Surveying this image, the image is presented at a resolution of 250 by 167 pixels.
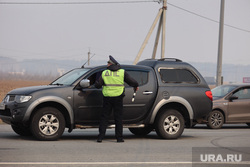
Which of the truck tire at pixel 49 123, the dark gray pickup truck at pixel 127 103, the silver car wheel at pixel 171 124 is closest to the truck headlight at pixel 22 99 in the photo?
the dark gray pickup truck at pixel 127 103

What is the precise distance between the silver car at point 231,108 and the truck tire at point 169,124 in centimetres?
458

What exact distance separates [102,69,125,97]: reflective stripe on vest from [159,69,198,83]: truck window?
1.52 meters

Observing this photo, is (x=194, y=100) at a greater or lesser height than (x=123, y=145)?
greater

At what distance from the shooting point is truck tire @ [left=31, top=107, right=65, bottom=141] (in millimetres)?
10711

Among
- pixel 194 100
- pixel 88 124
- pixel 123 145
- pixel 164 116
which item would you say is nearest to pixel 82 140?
pixel 88 124

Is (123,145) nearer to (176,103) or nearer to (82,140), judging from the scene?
(82,140)

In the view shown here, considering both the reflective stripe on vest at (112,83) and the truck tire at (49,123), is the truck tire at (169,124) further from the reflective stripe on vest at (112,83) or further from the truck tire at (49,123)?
the truck tire at (49,123)

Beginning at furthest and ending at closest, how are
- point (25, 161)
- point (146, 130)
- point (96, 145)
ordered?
1. point (146, 130)
2. point (96, 145)
3. point (25, 161)

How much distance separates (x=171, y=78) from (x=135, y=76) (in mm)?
957

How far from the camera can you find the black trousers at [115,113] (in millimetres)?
10898

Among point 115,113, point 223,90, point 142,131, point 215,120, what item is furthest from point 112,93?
point 223,90

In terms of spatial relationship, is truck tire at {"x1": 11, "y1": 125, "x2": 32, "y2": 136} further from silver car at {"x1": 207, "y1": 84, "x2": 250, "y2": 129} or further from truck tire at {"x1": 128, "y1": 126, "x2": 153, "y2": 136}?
silver car at {"x1": 207, "y1": 84, "x2": 250, "y2": 129}

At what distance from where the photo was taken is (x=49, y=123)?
10.8 m

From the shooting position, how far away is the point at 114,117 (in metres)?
11.0
